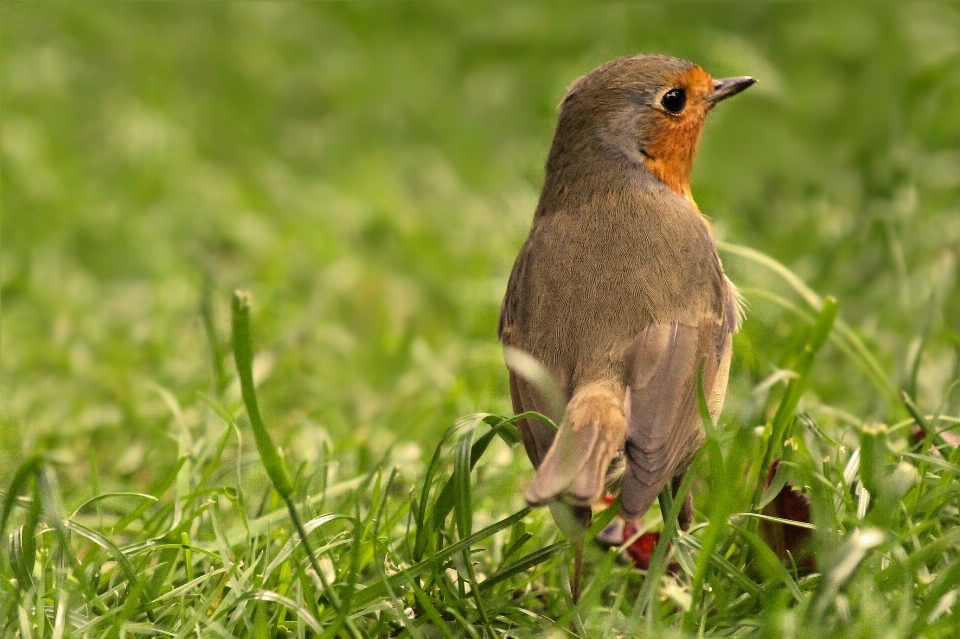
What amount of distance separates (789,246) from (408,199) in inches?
82.6

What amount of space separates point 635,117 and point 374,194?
120 inches

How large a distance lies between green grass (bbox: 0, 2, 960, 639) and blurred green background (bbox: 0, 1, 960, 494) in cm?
2

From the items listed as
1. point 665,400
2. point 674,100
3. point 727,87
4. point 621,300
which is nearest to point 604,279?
point 621,300

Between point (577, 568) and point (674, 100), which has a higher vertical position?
point (674, 100)

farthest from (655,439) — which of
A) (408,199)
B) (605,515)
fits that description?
(408,199)

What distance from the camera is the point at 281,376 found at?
4.38 m

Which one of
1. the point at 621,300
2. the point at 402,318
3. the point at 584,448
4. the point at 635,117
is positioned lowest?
the point at 402,318

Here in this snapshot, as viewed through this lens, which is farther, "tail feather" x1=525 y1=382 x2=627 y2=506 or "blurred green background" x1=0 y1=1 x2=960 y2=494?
"blurred green background" x1=0 y1=1 x2=960 y2=494

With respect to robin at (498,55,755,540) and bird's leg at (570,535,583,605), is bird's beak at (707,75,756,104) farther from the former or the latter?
bird's leg at (570,535,583,605)

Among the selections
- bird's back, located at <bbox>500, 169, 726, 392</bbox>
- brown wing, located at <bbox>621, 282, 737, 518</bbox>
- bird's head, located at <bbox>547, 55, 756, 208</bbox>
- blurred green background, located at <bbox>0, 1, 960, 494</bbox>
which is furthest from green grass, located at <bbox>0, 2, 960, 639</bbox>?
bird's head, located at <bbox>547, 55, 756, 208</bbox>

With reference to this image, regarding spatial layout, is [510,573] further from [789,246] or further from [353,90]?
[353,90]

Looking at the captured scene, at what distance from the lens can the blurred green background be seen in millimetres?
4371

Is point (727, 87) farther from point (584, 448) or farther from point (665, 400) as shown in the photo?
point (584, 448)

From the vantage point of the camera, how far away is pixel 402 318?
5570 millimetres
